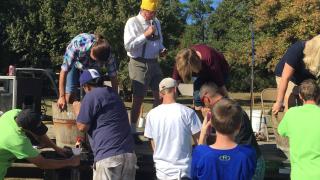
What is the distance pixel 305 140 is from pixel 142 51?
2.93 m

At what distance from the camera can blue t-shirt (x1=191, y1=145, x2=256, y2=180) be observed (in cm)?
310

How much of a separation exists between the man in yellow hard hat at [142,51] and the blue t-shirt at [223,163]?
9.85 ft

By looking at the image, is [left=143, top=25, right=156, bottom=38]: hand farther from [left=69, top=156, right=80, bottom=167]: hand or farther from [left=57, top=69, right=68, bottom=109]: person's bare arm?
[left=69, top=156, right=80, bottom=167]: hand

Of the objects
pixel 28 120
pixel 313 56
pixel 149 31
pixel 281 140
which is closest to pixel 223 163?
pixel 28 120

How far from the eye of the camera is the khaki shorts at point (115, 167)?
4270 millimetres

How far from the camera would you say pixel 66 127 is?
18.7 ft

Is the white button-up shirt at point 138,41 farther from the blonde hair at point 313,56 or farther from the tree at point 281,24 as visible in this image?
the tree at point 281,24

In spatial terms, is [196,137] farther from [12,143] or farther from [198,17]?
[198,17]

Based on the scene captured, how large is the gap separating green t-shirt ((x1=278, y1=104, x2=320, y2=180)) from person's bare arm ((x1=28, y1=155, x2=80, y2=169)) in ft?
6.25

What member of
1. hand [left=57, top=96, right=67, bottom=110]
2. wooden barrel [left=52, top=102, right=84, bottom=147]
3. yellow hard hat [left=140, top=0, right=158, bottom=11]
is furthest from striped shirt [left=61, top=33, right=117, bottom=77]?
yellow hard hat [left=140, top=0, right=158, bottom=11]

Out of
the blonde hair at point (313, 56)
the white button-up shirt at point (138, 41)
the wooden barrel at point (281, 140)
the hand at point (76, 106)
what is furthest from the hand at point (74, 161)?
the blonde hair at point (313, 56)

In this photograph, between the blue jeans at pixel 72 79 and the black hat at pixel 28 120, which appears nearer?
the black hat at pixel 28 120

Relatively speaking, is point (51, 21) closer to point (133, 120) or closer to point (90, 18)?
point (90, 18)

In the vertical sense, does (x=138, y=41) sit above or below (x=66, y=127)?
above
